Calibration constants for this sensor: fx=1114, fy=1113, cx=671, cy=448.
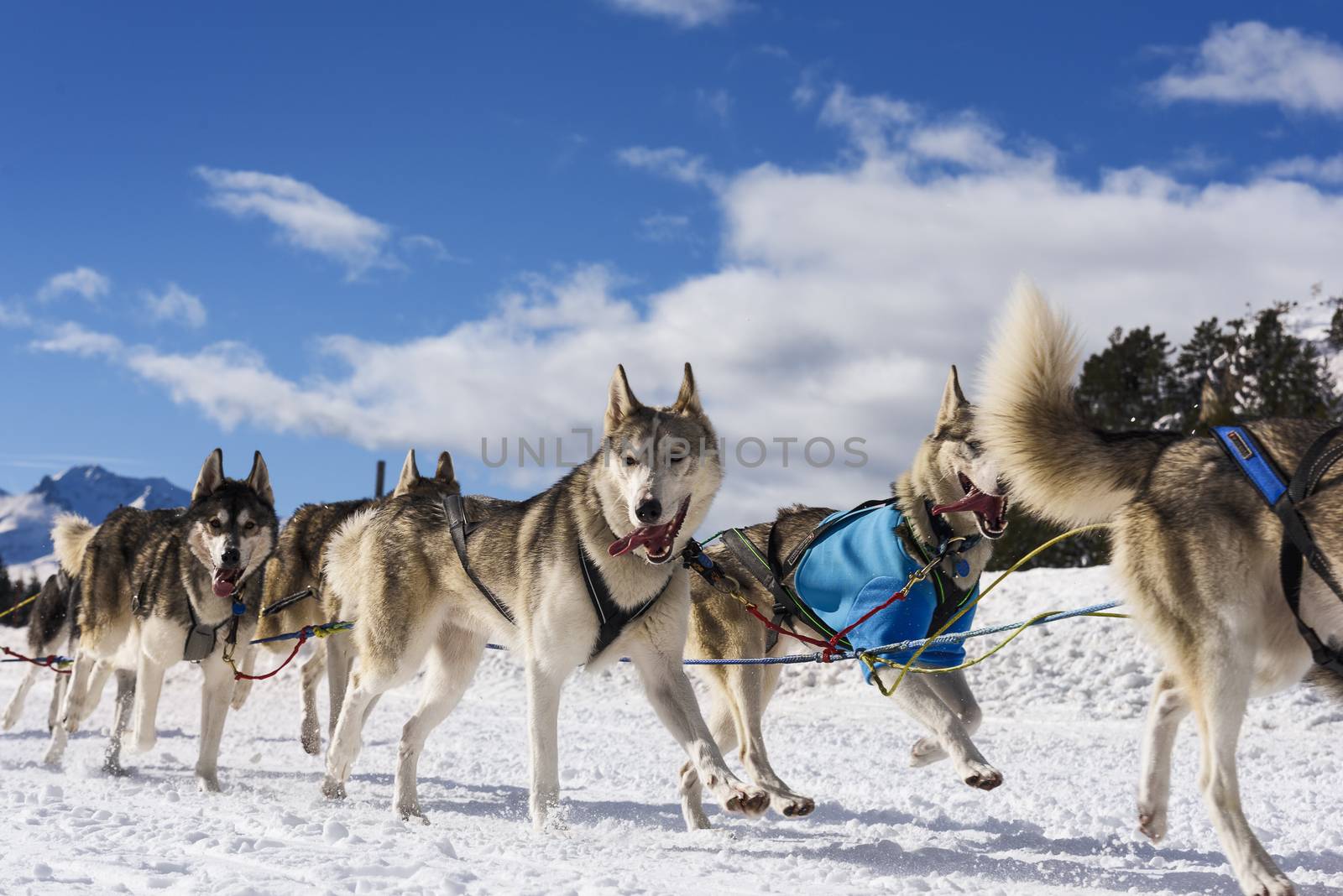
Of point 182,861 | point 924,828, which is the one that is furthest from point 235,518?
point 924,828

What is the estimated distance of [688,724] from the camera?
4.25 metres

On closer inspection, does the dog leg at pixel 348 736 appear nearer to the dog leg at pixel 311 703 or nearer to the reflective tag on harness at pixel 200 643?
the reflective tag on harness at pixel 200 643

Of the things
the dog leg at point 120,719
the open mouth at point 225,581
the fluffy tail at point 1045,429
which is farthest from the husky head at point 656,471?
the dog leg at point 120,719

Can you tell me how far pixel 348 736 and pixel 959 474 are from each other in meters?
3.31

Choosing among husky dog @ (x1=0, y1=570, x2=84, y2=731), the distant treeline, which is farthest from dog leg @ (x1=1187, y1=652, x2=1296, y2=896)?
the distant treeline

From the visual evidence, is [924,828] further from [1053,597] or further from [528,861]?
[1053,597]

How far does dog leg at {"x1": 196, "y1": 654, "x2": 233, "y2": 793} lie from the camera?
5.87m

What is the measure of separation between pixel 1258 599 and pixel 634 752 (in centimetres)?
530

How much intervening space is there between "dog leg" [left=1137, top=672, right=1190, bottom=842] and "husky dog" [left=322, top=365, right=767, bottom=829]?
126 cm

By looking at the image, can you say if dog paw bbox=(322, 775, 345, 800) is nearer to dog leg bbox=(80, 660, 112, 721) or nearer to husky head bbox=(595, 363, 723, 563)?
husky head bbox=(595, 363, 723, 563)

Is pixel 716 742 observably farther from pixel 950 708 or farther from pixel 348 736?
pixel 348 736

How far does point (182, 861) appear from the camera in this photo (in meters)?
3.60

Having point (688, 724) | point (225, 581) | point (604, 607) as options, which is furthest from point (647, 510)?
point (225, 581)

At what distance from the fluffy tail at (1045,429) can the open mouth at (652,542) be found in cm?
129
